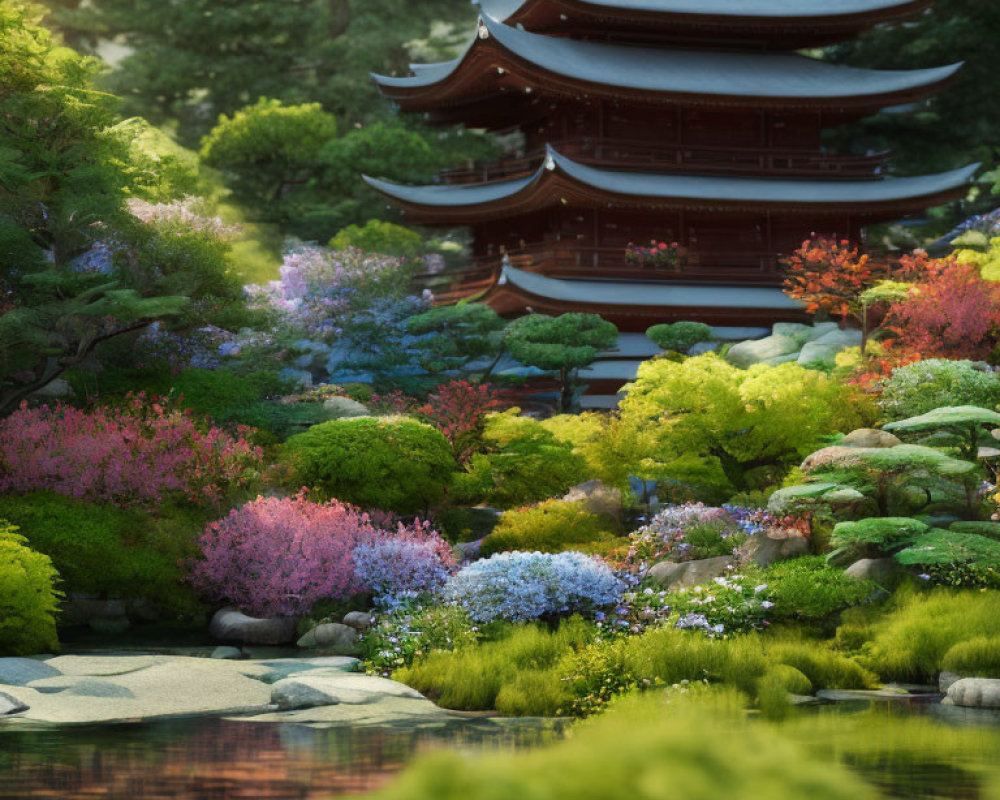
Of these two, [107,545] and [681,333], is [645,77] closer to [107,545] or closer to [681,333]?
[681,333]

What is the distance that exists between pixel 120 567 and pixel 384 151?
2573 centimetres

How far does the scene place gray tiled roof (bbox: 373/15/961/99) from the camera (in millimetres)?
33875

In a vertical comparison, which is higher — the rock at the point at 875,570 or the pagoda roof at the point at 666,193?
the pagoda roof at the point at 666,193

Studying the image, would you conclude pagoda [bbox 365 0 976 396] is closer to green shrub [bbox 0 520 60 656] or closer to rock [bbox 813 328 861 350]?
rock [bbox 813 328 861 350]

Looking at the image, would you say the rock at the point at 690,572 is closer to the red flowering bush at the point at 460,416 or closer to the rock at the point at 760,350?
the red flowering bush at the point at 460,416

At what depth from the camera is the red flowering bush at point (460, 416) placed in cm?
2112

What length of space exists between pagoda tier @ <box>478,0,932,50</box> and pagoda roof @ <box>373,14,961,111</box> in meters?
0.46

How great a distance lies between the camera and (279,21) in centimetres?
4600

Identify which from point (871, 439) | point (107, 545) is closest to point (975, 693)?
point (871, 439)

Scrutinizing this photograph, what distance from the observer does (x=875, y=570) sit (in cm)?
1576

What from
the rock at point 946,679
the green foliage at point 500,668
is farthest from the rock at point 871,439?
the green foliage at point 500,668

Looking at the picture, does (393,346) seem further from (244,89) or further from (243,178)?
(244,89)

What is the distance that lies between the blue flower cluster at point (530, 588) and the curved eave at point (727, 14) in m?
23.6

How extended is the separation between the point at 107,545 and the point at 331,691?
5.78 m
